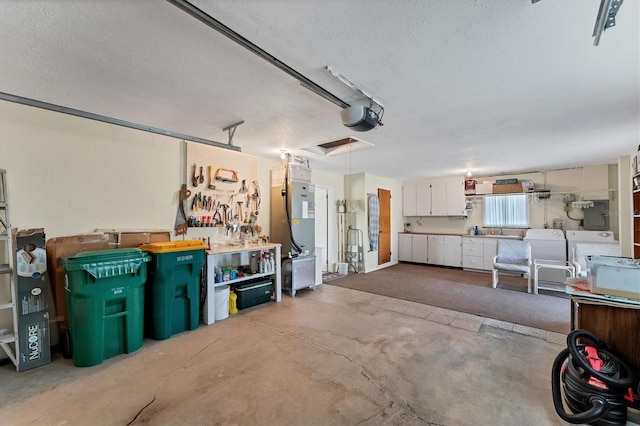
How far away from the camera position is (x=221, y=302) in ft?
11.3

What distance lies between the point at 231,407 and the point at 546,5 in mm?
3119

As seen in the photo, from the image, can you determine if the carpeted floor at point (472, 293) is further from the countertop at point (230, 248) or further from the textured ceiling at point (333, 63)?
the textured ceiling at point (333, 63)

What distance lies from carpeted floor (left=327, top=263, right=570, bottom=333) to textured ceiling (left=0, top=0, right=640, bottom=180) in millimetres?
2487

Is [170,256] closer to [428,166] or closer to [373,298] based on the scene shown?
[373,298]

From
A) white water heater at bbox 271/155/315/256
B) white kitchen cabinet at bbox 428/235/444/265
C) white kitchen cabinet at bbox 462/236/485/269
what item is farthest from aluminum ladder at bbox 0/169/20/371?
white kitchen cabinet at bbox 462/236/485/269

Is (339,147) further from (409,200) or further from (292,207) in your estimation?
(409,200)

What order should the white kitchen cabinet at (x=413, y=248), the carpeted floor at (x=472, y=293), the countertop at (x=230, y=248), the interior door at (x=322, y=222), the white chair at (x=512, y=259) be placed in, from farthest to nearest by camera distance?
the white kitchen cabinet at (x=413, y=248) → the interior door at (x=322, y=222) → the white chair at (x=512, y=259) → the carpeted floor at (x=472, y=293) → the countertop at (x=230, y=248)

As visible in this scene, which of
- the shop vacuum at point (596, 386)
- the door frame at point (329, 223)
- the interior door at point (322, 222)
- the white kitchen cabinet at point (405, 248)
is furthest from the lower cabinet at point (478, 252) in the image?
the shop vacuum at point (596, 386)

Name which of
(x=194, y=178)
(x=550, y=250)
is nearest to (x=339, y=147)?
(x=194, y=178)

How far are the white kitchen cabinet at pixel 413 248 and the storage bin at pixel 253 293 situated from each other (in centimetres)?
498

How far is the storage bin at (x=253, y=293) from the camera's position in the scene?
3781 mm

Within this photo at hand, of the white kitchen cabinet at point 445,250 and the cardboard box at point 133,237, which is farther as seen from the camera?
the white kitchen cabinet at point 445,250

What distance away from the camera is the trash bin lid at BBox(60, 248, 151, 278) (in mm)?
2316

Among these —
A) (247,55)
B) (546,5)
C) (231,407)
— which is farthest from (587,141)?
(231,407)
